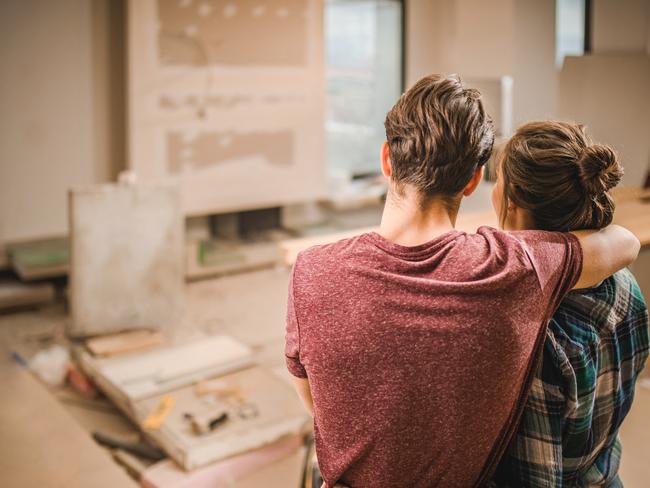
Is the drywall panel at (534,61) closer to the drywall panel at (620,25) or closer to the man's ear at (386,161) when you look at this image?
the drywall panel at (620,25)

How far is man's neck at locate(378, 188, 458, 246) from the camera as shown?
3.48 feet

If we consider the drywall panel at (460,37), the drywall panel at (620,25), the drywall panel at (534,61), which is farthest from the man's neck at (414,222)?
the drywall panel at (534,61)

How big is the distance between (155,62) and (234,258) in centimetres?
142

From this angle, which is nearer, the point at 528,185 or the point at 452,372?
the point at 452,372

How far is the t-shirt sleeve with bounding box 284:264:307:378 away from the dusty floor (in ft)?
4.17

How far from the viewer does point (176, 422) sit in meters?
2.75

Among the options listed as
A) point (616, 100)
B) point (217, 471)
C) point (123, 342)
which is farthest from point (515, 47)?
point (217, 471)

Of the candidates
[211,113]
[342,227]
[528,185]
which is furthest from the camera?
[342,227]

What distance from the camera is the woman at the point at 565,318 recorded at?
1165 millimetres

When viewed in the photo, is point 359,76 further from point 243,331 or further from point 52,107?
point 243,331

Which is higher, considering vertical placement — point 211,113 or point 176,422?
point 211,113

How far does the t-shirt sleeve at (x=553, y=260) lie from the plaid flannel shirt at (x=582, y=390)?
11cm

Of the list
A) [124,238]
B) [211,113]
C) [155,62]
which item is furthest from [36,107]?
[124,238]

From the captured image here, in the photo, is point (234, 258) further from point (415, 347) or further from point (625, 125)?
point (415, 347)
